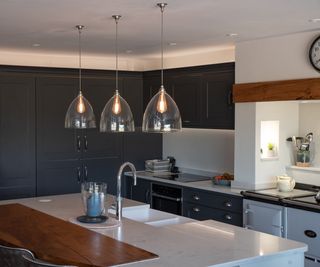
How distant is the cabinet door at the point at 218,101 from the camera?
573 centimetres

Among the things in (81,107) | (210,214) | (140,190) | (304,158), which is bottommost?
(210,214)

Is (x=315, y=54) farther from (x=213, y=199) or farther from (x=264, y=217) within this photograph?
(x=213, y=199)

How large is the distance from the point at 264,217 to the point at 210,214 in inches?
33.2

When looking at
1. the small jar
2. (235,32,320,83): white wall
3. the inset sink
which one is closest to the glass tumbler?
the inset sink

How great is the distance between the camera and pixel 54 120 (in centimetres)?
637

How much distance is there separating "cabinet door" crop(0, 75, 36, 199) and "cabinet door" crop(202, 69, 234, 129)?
205 cm

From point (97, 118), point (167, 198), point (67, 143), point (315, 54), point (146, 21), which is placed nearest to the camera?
point (146, 21)

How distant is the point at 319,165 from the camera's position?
5301 mm

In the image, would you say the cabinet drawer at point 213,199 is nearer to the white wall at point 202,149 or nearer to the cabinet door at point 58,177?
the white wall at point 202,149

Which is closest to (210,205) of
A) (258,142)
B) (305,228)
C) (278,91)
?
(258,142)

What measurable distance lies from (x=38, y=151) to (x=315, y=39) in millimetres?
3441

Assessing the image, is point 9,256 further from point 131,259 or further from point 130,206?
point 130,206

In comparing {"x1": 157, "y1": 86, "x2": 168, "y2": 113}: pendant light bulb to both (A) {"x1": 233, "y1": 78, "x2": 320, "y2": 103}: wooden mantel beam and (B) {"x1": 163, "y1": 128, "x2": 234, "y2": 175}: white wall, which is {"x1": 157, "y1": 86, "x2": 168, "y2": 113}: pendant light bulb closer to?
(A) {"x1": 233, "y1": 78, "x2": 320, "y2": 103}: wooden mantel beam

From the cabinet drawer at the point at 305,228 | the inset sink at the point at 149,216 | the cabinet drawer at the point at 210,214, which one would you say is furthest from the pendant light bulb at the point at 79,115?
the cabinet drawer at the point at 305,228
